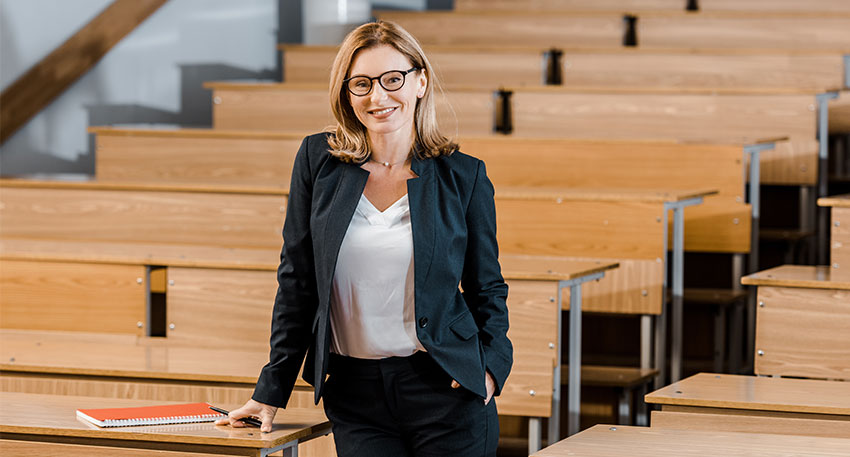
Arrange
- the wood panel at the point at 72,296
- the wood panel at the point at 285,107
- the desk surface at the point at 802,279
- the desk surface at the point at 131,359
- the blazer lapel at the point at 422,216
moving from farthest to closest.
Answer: the wood panel at the point at 285,107 → the wood panel at the point at 72,296 → the desk surface at the point at 802,279 → the desk surface at the point at 131,359 → the blazer lapel at the point at 422,216

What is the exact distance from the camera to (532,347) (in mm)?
1584

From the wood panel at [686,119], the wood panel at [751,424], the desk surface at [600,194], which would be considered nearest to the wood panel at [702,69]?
the wood panel at [686,119]

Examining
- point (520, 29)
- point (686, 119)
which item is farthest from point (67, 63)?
point (686, 119)

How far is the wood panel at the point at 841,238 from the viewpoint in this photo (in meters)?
1.77

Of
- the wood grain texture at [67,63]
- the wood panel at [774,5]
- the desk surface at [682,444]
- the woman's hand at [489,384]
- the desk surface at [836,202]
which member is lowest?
the desk surface at [682,444]

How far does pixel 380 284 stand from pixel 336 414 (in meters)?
0.13

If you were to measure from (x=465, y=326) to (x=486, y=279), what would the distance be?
0.05 meters

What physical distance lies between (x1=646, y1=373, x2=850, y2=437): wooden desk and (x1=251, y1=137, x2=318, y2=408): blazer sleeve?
44cm

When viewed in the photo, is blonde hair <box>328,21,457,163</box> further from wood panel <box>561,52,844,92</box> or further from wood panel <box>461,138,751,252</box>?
wood panel <box>561,52,844,92</box>

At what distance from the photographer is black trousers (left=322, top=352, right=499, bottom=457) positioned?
1022mm

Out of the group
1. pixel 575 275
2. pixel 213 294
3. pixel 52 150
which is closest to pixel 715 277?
pixel 575 275

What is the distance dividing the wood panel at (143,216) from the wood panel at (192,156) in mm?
237

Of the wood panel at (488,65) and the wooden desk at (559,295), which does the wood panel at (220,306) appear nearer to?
the wooden desk at (559,295)

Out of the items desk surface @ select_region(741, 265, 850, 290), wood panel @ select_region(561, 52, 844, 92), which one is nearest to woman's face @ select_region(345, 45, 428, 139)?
desk surface @ select_region(741, 265, 850, 290)
